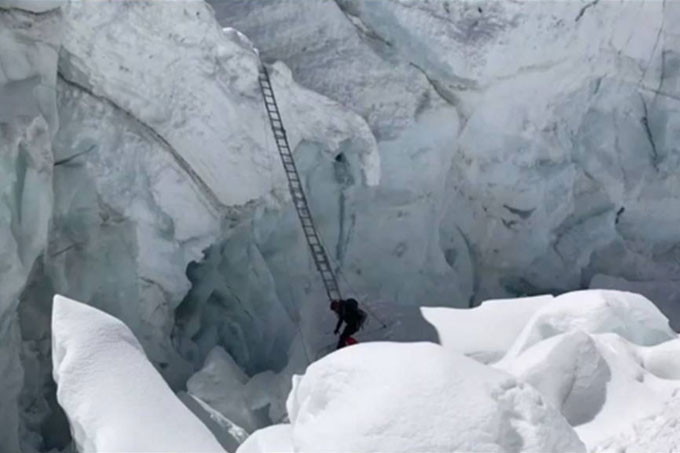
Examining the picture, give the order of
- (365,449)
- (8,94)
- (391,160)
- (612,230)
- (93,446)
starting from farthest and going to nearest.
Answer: (612,230) → (391,160) → (8,94) → (93,446) → (365,449)

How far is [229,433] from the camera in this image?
15.3 ft

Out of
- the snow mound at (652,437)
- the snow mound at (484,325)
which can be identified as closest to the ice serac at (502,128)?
the snow mound at (484,325)

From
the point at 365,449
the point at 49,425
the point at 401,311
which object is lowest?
the point at 49,425

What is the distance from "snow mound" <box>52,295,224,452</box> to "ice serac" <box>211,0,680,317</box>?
2682mm

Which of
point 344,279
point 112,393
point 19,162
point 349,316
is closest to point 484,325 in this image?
point 349,316

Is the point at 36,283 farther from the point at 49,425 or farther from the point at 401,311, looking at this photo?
the point at 401,311

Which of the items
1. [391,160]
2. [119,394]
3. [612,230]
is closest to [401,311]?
[391,160]

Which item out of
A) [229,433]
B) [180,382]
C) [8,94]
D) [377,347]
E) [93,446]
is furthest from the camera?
[180,382]

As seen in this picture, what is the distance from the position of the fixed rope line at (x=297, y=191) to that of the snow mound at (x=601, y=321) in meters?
1.39

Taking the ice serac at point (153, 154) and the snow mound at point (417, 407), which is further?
the ice serac at point (153, 154)

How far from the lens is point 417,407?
111 inches

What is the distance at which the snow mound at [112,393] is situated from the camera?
10.8 ft

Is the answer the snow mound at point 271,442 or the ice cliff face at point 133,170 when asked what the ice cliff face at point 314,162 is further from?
the snow mound at point 271,442

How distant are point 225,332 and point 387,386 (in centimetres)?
281
